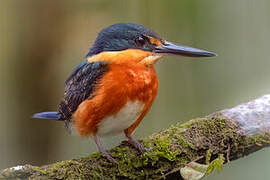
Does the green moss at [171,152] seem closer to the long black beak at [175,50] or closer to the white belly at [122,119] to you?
the white belly at [122,119]

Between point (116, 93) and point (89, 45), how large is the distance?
7.17ft

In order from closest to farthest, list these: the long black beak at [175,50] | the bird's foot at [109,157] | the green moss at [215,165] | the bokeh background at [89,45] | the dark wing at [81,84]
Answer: the green moss at [215,165], the bird's foot at [109,157], the dark wing at [81,84], the long black beak at [175,50], the bokeh background at [89,45]

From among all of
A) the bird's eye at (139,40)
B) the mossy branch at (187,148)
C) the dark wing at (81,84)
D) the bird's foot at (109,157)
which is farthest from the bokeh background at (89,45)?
the bird's foot at (109,157)

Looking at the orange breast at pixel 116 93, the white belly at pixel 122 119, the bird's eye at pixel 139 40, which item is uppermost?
the bird's eye at pixel 139 40

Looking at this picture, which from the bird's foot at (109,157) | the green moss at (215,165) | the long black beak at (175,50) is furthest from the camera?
the long black beak at (175,50)

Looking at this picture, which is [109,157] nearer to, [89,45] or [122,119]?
[122,119]

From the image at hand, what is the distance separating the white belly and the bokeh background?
177 cm

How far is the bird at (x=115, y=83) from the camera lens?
2424 mm

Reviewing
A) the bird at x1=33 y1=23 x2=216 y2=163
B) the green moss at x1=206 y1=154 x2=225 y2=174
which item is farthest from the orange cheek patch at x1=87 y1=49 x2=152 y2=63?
the green moss at x1=206 y1=154 x2=225 y2=174

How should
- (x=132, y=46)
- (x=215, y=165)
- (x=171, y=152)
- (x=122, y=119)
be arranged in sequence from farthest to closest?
(x=132, y=46)
(x=122, y=119)
(x=171, y=152)
(x=215, y=165)

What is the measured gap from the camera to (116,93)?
7.87ft

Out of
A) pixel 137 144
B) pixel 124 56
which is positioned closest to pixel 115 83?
pixel 124 56

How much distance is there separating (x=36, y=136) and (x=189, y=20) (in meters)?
2.29

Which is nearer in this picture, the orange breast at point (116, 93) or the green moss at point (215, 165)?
the green moss at point (215, 165)
